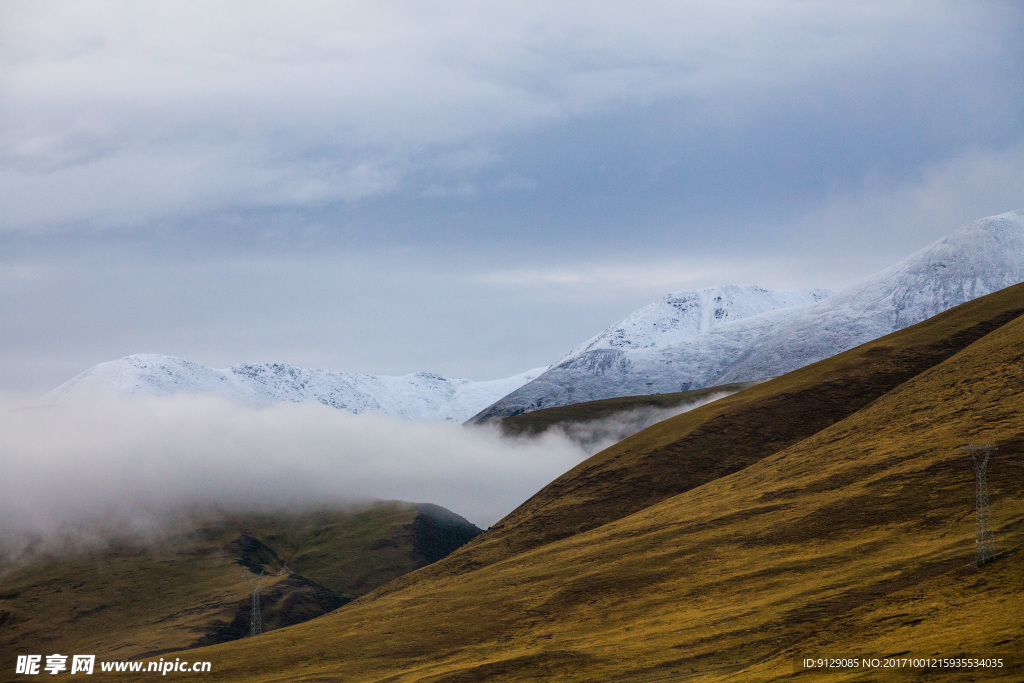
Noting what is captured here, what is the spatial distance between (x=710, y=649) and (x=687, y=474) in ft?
278

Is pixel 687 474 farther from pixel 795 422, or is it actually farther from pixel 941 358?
pixel 941 358

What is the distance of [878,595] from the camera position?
78750mm

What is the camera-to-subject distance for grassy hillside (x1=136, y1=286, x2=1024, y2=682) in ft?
244

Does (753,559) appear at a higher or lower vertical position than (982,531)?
lower

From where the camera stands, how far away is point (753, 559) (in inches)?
4063

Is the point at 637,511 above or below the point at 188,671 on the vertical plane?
above

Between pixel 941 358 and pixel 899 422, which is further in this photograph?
pixel 941 358

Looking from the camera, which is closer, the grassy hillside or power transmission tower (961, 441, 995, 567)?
the grassy hillside

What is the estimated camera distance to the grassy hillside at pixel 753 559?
74.5m

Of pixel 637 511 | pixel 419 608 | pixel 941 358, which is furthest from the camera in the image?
pixel 941 358

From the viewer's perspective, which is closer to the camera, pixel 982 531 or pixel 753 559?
pixel 982 531

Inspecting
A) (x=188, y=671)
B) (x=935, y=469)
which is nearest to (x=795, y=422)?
(x=935, y=469)

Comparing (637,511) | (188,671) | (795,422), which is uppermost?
(795,422)

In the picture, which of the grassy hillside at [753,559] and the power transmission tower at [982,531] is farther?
the power transmission tower at [982,531]
